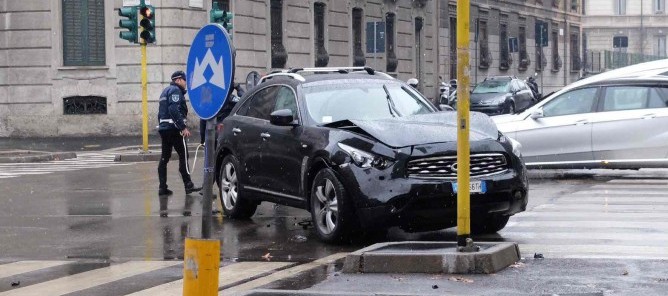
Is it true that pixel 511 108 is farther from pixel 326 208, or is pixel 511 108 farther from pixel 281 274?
pixel 281 274

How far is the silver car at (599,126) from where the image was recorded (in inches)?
771

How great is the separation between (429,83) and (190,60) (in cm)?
4569

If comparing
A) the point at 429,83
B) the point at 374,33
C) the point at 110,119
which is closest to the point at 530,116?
the point at 374,33

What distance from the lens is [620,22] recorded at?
10219 cm

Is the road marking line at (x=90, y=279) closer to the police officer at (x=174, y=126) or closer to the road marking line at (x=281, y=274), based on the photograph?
the road marking line at (x=281, y=274)

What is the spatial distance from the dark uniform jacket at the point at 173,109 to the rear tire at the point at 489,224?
6.71 metres

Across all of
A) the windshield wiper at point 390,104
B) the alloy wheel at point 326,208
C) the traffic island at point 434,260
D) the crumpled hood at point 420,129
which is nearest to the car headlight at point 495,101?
the windshield wiper at point 390,104

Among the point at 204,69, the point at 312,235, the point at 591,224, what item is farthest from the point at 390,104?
the point at 204,69

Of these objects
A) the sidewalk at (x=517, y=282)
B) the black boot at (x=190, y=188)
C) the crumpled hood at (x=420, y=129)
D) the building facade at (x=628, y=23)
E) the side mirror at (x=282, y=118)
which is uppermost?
the building facade at (x=628, y=23)

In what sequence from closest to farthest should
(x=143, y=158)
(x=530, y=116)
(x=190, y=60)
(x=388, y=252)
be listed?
(x=190, y=60), (x=388, y=252), (x=530, y=116), (x=143, y=158)

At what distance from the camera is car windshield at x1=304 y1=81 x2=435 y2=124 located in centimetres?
1399

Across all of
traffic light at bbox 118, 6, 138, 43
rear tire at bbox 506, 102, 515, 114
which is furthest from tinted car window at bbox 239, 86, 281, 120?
rear tire at bbox 506, 102, 515, 114

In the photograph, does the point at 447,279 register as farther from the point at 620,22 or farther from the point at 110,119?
the point at 620,22

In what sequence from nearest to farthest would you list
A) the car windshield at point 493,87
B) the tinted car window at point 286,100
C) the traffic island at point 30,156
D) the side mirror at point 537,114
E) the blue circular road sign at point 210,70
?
the blue circular road sign at point 210,70
the tinted car window at point 286,100
the side mirror at point 537,114
the traffic island at point 30,156
the car windshield at point 493,87
